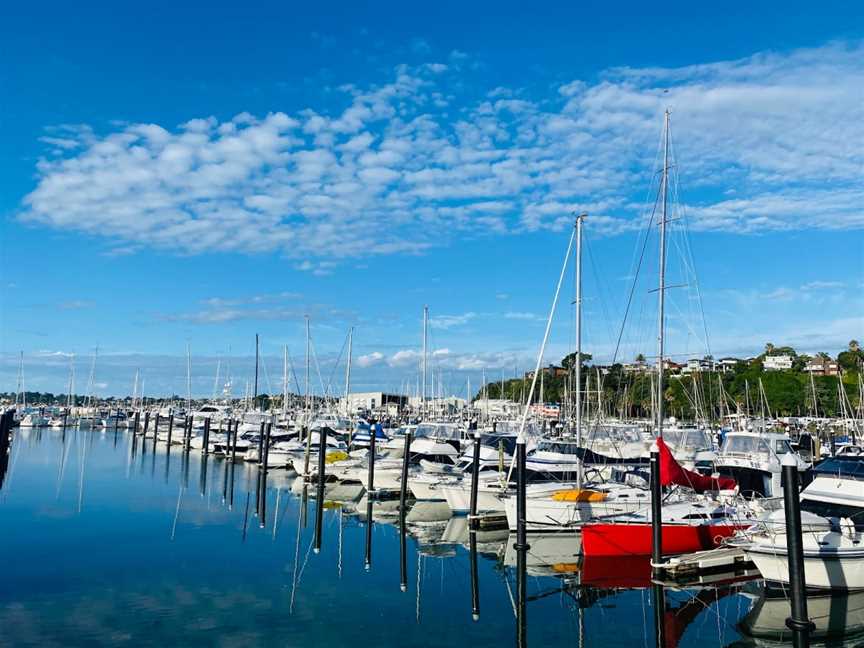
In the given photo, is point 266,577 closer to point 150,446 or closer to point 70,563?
point 70,563

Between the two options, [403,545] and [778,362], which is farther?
[778,362]

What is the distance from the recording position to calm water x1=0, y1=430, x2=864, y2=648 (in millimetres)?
16906

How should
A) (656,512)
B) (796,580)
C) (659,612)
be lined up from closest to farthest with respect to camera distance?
(796,580) → (659,612) → (656,512)

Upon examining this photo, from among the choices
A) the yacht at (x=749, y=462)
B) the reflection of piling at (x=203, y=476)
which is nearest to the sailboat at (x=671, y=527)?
the yacht at (x=749, y=462)

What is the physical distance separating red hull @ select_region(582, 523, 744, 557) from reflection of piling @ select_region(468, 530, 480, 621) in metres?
3.86

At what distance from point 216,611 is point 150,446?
215ft

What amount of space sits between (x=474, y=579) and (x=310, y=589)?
17.1 ft

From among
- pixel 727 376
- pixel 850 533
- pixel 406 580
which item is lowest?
pixel 406 580

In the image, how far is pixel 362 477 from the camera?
140ft

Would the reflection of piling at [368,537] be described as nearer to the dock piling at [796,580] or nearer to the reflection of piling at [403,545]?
the reflection of piling at [403,545]

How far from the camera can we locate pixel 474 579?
22.4 m

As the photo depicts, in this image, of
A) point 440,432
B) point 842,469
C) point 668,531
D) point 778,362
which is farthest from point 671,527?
point 778,362

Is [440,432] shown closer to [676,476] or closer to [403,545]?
[403,545]

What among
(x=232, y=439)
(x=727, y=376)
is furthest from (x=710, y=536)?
(x=727, y=376)
